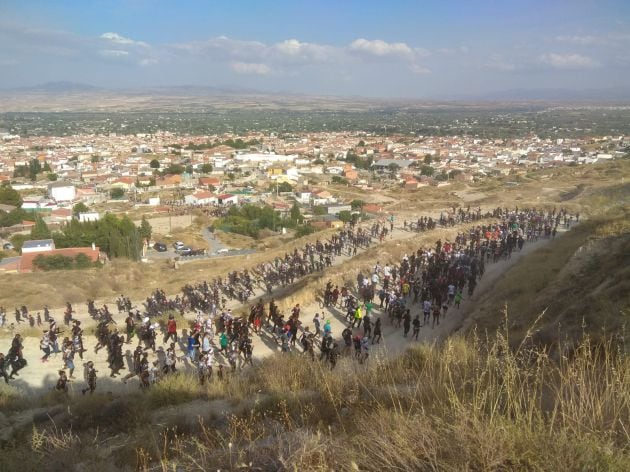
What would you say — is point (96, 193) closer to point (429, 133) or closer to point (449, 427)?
point (449, 427)

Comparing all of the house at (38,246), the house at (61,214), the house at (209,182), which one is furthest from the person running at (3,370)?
the house at (209,182)

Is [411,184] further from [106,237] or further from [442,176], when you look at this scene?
[106,237]

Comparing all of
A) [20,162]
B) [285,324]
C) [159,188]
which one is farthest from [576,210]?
[20,162]

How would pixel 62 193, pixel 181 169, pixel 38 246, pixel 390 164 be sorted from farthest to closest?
pixel 390 164, pixel 181 169, pixel 62 193, pixel 38 246

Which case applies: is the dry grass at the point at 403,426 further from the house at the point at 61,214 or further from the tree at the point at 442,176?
the tree at the point at 442,176

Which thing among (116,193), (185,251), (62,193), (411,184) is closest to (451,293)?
(185,251)

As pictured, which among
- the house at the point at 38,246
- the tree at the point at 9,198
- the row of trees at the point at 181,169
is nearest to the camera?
the house at the point at 38,246

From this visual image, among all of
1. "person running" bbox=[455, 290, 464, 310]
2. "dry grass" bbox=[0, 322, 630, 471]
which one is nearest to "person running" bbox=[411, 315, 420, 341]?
"person running" bbox=[455, 290, 464, 310]
